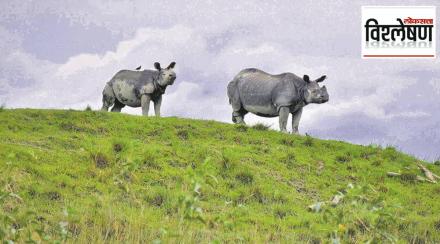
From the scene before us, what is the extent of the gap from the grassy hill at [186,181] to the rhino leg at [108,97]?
470 centimetres

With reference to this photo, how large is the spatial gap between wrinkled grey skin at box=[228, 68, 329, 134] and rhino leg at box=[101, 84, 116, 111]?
4.80 meters

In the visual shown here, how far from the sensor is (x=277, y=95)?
1781cm

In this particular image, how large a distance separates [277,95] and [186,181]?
10.9m

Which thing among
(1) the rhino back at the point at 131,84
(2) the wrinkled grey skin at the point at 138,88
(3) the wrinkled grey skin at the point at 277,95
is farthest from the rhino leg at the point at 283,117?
(1) the rhino back at the point at 131,84

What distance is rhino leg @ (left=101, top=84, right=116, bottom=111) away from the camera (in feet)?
69.1

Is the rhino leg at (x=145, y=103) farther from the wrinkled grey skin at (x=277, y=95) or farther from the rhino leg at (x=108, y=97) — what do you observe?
the wrinkled grey skin at (x=277, y=95)

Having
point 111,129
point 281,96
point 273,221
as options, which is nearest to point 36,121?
point 111,129

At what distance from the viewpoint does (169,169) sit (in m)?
11.6

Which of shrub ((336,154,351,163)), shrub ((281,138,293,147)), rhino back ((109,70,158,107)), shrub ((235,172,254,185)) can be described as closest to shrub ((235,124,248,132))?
shrub ((281,138,293,147))

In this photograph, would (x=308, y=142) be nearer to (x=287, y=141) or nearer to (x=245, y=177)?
(x=287, y=141)

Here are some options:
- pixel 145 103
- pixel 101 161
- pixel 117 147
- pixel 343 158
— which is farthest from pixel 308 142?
pixel 145 103

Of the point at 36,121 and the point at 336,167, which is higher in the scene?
the point at 36,121

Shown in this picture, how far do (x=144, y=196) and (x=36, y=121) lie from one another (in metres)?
6.71

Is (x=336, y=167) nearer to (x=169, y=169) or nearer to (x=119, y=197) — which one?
(x=169, y=169)
